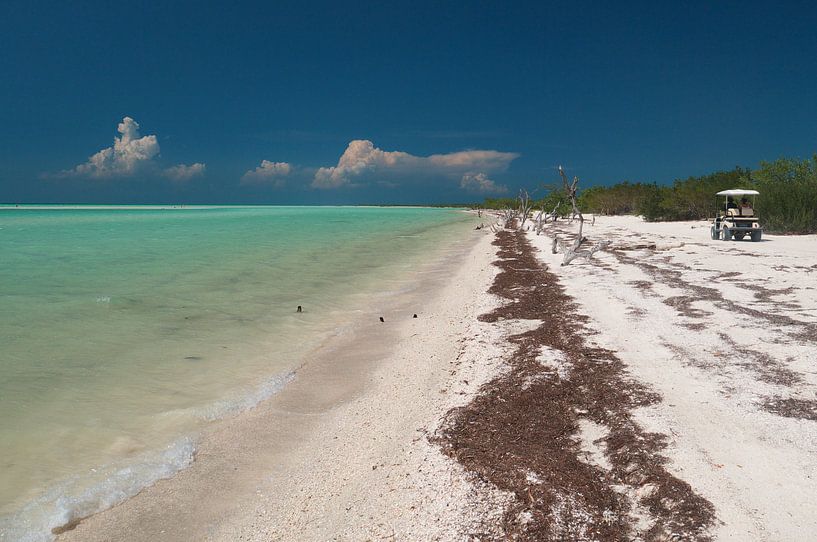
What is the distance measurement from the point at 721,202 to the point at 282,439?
38175 millimetres

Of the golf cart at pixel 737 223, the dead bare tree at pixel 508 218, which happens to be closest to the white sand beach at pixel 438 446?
the golf cart at pixel 737 223

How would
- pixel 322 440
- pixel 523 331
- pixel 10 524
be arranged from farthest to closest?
pixel 523 331
pixel 322 440
pixel 10 524

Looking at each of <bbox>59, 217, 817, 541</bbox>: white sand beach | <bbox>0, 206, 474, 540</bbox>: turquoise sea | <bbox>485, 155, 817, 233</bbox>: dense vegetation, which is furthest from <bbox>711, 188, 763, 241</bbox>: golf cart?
<bbox>0, 206, 474, 540</bbox>: turquoise sea

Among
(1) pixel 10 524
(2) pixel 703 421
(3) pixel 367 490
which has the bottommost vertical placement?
(1) pixel 10 524

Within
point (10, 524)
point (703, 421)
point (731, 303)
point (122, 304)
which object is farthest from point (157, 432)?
point (731, 303)

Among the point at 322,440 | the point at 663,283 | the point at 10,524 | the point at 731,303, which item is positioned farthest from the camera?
the point at 663,283

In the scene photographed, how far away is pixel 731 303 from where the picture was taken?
29.0 ft

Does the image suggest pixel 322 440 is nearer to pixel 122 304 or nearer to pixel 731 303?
pixel 731 303

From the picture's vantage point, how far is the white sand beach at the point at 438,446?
10.9 ft

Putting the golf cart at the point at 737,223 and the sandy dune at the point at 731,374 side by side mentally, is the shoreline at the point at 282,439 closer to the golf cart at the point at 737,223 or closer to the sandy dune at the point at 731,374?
the sandy dune at the point at 731,374

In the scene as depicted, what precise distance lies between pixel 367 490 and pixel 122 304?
33.6 feet

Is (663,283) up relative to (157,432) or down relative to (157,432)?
up

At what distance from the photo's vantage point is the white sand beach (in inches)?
130

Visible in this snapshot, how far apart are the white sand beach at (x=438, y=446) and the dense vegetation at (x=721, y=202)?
63.0 feet
